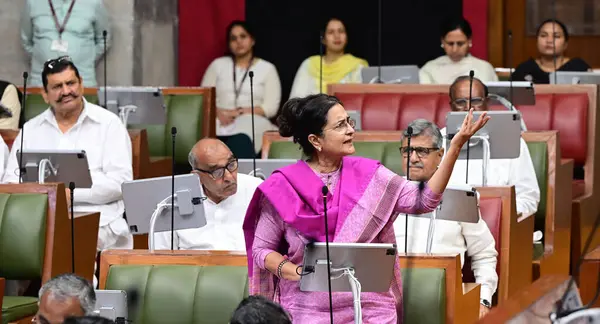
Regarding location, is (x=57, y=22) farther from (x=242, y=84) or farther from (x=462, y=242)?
(x=462, y=242)

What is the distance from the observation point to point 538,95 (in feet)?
24.6

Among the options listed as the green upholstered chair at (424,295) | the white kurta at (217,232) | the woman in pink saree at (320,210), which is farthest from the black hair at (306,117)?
the white kurta at (217,232)

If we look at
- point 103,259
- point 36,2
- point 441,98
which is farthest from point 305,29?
point 103,259

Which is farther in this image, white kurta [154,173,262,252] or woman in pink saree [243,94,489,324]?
white kurta [154,173,262,252]

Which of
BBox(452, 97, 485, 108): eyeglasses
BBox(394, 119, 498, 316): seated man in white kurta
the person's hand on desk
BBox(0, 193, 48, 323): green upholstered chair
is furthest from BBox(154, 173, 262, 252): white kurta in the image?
the person's hand on desk

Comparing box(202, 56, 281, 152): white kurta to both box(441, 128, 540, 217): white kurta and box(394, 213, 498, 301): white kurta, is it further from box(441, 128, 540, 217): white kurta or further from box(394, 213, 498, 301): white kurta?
box(394, 213, 498, 301): white kurta

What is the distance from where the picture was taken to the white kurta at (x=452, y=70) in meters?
8.75

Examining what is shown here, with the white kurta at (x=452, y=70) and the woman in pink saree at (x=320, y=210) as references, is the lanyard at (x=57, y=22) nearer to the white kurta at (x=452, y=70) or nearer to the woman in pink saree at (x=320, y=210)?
the white kurta at (x=452, y=70)

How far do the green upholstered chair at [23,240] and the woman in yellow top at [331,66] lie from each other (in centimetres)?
435

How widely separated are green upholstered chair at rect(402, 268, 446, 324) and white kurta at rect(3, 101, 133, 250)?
2429 millimetres

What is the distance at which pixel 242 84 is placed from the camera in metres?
9.57

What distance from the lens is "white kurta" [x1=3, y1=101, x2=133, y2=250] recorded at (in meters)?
6.20

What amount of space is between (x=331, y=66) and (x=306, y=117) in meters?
5.55

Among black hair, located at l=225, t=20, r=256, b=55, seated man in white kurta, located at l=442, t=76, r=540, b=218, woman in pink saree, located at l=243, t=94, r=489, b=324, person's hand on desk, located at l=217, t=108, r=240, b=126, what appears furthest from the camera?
black hair, located at l=225, t=20, r=256, b=55
